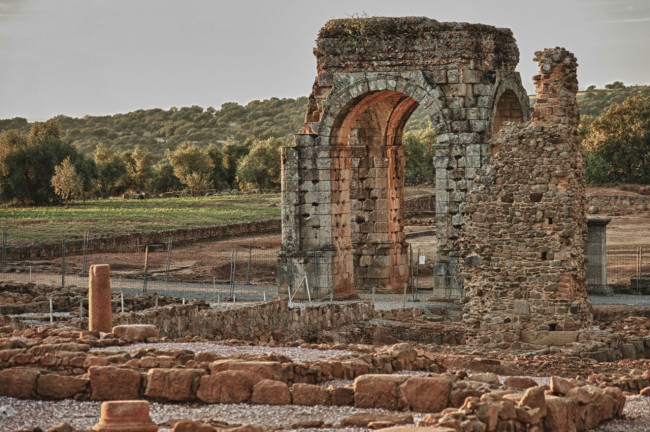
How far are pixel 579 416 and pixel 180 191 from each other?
75498mm

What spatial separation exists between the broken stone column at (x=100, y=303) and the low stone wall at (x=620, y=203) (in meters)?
40.5

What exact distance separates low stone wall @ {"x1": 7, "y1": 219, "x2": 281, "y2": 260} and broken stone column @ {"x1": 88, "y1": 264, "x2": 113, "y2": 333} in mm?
19725

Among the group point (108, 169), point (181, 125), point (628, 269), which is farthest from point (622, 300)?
point (181, 125)

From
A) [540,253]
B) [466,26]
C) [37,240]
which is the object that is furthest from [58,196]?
[540,253]

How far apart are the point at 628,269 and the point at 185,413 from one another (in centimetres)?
2389

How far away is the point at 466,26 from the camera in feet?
88.8

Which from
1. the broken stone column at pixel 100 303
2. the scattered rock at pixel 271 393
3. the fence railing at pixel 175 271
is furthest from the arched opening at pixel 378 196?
the scattered rock at pixel 271 393

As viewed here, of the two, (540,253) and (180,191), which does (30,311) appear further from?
(180,191)

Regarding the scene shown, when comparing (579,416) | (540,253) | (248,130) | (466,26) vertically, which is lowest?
(579,416)

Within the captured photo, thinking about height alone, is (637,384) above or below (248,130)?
below

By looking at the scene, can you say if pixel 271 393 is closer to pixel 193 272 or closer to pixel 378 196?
pixel 378 196

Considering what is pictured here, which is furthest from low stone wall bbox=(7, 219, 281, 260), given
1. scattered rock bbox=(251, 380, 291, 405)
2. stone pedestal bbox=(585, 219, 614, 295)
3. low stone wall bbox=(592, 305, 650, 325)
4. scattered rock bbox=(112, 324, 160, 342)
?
scattered rock bbox=(251, 380, 291, 405)

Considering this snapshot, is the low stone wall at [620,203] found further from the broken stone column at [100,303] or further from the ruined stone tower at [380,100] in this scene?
the broken stone column at [100,303]

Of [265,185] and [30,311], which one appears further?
[265,185]
